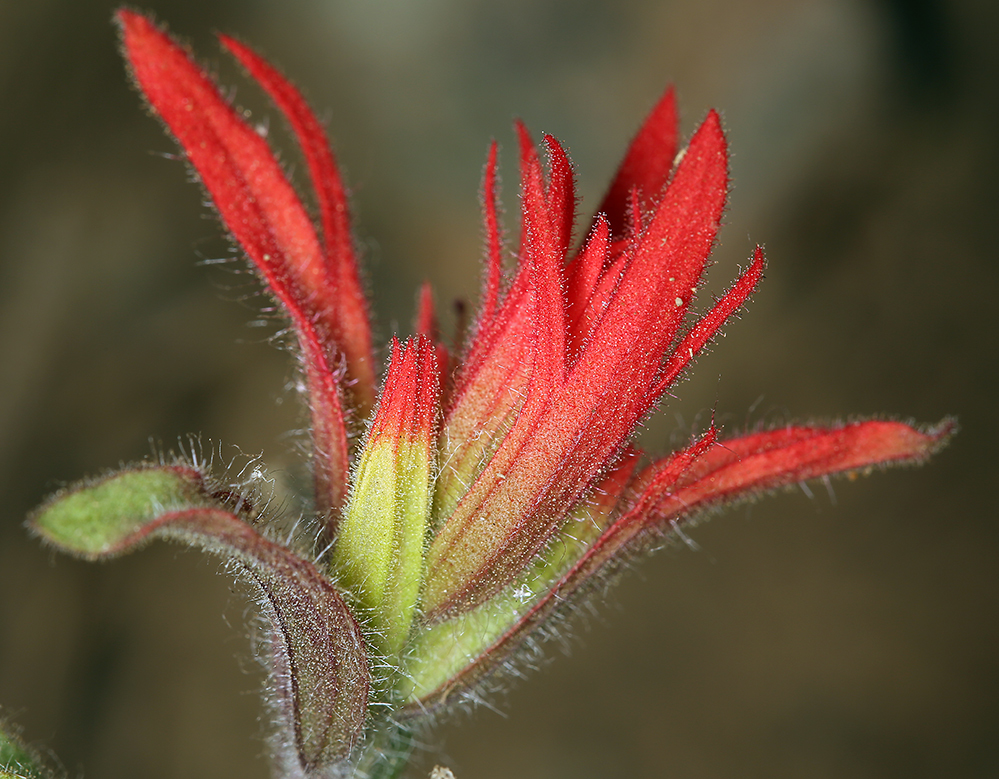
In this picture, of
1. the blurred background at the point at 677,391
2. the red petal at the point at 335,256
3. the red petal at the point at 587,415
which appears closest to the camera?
the red petal at the point at 587,415

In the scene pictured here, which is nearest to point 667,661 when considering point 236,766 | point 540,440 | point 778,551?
point 778,551

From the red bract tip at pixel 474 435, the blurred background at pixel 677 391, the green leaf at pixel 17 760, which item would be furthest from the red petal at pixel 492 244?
the blurred background at pixel 677 391

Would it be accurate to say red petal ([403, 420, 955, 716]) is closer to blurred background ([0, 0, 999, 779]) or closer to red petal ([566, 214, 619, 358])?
red petal ([566, 214, 619, 358])

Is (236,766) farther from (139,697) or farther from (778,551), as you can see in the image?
(778,551)

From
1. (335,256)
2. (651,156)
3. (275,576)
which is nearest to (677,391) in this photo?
(651,156)

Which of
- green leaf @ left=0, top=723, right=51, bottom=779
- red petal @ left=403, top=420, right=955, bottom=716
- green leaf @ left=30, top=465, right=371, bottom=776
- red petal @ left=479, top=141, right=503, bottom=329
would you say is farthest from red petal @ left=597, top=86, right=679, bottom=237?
green leaf @ left=0, top=723, right=51, bottom=779

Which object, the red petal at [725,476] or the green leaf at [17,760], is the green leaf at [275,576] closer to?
the red petal at [725,476]
